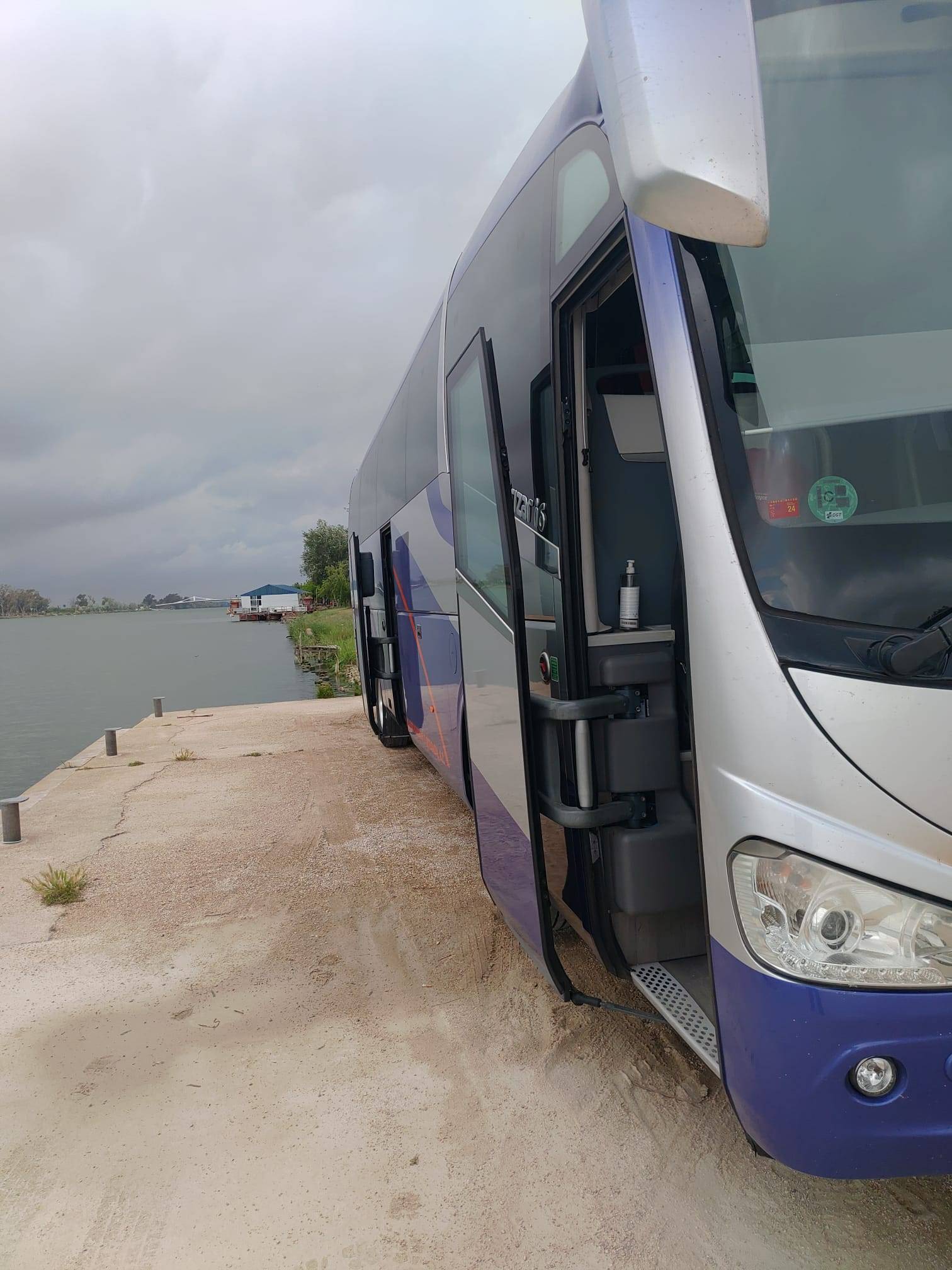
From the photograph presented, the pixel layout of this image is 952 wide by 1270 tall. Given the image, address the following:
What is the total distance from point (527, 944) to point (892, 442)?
7.30 ft

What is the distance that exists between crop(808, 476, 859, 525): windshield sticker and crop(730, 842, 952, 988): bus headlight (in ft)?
2.45

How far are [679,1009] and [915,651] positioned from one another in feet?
4.86

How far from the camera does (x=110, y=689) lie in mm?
36094

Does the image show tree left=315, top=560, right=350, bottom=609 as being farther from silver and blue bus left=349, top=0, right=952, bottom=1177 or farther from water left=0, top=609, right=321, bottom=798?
silver and blue bus left=349, top=0, right=952, bottom=1177

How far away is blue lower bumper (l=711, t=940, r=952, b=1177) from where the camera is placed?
1.83m

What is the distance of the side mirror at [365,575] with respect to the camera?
9.16m

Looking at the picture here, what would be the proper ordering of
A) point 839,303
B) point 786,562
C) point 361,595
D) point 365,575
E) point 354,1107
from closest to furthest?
1. point 786,562
2. point 839,303
3. point 354,1107
4. point 365,575
5. point 361,595

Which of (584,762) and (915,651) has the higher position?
(915,651)

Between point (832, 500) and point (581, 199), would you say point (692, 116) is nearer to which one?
point (832, 500)

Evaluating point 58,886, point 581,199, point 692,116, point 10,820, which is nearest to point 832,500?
point 692,116

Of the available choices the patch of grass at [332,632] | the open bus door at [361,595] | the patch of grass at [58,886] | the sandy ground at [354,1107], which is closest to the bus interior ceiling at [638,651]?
the sandy ground at [354,1107]

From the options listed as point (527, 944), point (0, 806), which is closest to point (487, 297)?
point (527, 944)

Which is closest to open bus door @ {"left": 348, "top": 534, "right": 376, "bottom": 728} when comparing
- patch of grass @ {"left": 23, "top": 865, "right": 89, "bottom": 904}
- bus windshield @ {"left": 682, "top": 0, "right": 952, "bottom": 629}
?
patch of grass @ {"left": 23, "top": 865, "right": 89, "bottom": 904}

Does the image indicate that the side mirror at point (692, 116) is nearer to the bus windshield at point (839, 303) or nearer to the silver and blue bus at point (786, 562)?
the silver and blue bus at point (786, 562)
